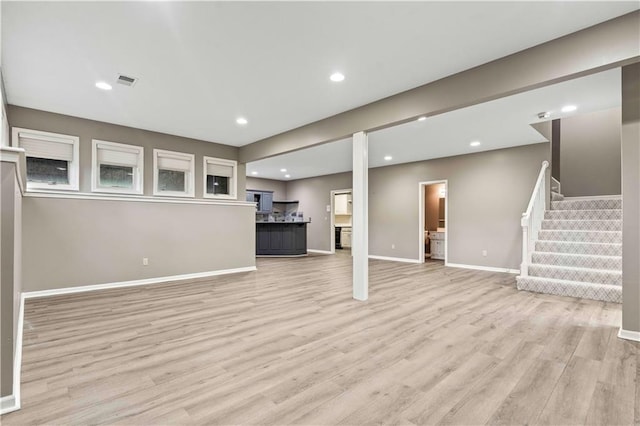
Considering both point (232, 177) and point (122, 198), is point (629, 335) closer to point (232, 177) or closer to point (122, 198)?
point (232, 177)

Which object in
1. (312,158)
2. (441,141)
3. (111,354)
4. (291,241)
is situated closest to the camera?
(111,354)

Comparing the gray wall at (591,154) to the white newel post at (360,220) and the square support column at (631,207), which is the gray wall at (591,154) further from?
the white newel post at (360,220)

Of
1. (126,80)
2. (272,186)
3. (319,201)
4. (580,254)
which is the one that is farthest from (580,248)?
(272,186)

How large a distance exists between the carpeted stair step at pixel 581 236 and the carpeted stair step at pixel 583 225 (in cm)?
24

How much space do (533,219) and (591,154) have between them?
3223 mm

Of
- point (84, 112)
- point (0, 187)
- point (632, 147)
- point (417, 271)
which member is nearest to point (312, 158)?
point (417, 271)

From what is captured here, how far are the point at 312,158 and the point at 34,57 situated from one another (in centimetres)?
546

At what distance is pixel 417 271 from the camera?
22.0 ft

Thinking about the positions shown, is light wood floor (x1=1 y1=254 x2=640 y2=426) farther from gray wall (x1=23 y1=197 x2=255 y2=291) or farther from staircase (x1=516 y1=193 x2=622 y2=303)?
gray wall (x1=23 y1=197 x2=255 y2=291)

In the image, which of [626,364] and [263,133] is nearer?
[626,364]

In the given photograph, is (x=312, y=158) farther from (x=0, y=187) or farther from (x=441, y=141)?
(x=0, y=187)

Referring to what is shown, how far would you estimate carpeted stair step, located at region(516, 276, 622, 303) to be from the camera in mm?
4156

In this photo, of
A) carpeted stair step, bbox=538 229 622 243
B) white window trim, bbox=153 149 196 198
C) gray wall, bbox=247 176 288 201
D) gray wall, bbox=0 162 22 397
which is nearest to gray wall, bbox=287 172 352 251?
gray wall, bbox=247 176 288 201

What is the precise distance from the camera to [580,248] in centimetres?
493
